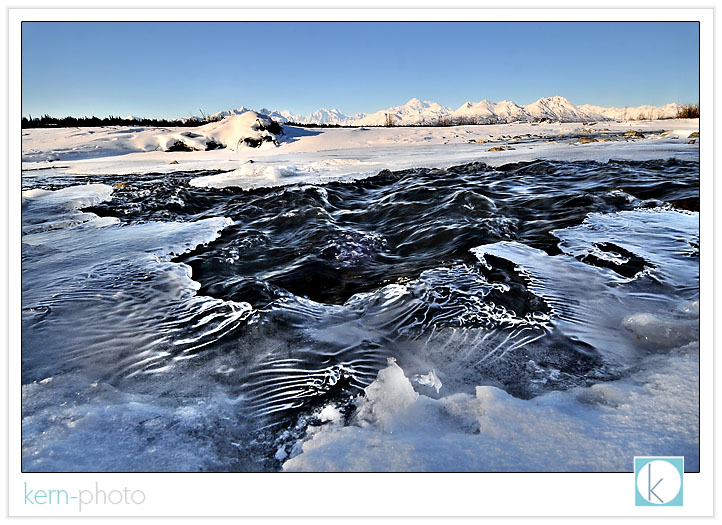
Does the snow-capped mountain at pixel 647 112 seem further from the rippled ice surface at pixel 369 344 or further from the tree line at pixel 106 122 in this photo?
the tree line at pixel 106 122

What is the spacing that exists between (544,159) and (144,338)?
629 centimetres

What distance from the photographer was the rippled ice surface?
1015 mm

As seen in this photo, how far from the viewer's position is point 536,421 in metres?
1.07

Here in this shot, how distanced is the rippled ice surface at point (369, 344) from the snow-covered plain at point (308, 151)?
8.31 feet

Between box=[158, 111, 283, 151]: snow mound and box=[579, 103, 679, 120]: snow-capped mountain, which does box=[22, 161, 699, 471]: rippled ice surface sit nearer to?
box=[579, 103, 679, 120]: snow-capped mountain

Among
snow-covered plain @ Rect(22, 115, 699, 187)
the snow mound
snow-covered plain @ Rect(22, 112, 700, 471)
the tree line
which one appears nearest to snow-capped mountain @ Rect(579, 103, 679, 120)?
snow-covered plain @ Rect(22, 115, 699, 187)

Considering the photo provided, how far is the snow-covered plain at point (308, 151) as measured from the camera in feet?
19.7

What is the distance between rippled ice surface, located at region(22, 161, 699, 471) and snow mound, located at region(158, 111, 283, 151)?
764cm
